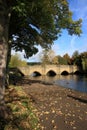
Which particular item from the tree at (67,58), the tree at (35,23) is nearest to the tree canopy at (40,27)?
the tree at (35,23)

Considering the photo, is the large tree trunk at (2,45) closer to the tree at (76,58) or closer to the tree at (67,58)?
the tree at (76,58)

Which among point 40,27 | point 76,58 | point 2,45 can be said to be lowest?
point 2,45

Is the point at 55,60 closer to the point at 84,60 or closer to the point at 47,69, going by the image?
the point at 84,60

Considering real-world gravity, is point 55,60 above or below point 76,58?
below

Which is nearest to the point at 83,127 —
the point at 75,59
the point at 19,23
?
the point at 19,23

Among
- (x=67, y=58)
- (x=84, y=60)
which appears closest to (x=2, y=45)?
(x=84, y=60)

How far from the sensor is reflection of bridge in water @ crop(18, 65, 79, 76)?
7031 cm

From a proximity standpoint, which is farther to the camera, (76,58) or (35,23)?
(76,58)

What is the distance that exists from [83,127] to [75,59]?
86860mm

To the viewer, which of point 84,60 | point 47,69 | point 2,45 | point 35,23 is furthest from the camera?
point 84,60

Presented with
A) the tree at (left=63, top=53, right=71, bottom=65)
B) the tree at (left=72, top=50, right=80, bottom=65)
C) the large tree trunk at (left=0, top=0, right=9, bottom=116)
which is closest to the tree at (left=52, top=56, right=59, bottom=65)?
the tree at (left=72, top=50, right=80, bottom=65)

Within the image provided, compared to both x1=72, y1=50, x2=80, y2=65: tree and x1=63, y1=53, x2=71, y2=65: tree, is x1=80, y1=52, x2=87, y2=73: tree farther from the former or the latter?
x1=63, y1=53, x2=71, y2=65: tree

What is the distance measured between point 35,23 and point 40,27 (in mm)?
593

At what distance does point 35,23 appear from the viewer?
18.2 metres
